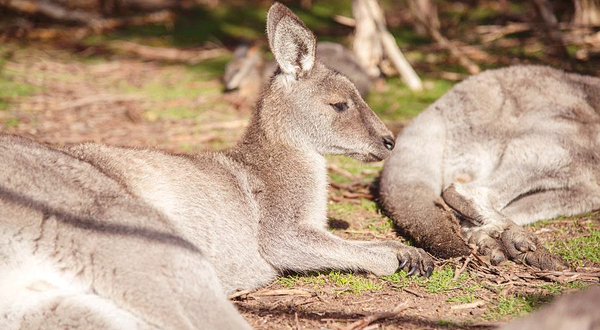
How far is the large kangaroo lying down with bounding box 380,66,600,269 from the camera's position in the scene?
412 cm

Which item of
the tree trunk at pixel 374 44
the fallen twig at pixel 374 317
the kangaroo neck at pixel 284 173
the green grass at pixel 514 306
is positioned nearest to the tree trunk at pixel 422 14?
the tree trunk at pixel 374 44

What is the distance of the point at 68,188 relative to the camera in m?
3.01

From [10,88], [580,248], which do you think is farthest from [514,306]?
[10,88]

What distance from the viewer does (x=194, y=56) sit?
35.0ft

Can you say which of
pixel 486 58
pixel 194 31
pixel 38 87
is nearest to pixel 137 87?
pixel 38 87

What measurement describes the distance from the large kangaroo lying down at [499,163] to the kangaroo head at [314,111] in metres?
0.61

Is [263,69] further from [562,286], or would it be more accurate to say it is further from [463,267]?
[562,286]

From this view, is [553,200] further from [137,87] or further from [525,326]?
[137,87]

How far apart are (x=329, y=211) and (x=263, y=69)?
4082 mm

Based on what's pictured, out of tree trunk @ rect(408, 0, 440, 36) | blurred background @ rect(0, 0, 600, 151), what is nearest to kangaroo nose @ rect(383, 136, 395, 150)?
blurred background @ rect(0, 0, 600, 151)

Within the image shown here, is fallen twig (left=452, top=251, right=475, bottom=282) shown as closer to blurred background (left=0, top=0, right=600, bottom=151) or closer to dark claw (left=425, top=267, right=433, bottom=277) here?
dark claw (left=425, top=267, right=433, bottom=277)

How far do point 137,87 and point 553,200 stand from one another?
5901 millimetres

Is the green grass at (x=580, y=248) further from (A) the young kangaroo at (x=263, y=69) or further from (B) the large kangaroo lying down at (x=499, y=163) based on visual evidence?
(A) the young kangaroo at (x=263, y=69)

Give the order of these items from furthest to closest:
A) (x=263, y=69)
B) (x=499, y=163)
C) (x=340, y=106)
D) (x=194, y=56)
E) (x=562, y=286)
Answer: (x=194, y=56) < (x=263, y=69) < (x=499, y=163) < (x=340, y=106) < (x=562, y=286)
